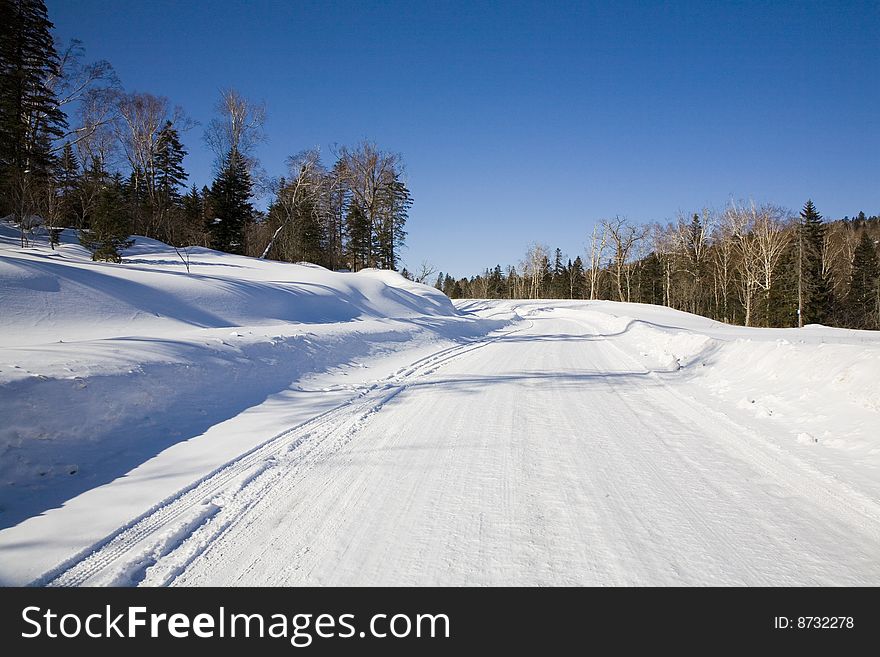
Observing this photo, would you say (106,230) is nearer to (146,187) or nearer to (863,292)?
(146,187)

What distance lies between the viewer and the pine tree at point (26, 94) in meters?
21.7

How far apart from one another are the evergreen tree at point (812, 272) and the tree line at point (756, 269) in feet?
0.30

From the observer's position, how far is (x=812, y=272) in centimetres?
3709

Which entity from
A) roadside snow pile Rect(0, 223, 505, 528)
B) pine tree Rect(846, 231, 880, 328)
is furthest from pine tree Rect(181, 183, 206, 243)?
pine tree Rect(846, 231, 880, 328)

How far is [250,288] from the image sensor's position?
12.9 metres

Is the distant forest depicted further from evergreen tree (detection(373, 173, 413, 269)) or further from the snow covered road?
the snow covered road

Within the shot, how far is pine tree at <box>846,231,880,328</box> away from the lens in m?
42.7

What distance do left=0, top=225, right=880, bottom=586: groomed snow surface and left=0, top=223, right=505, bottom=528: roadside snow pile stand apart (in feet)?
0.11

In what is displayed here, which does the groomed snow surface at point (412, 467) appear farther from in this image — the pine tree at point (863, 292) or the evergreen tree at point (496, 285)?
the evergreen tree at point (496, 285)

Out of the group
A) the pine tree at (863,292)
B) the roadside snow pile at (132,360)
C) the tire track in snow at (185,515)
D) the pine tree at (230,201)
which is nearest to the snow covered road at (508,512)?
the tire track in snow at (185,515)

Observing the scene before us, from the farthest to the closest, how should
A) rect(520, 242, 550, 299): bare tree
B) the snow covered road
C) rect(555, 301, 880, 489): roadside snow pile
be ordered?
rect(520, 242, 550, 299): bare tree → rect(555, 301, 880, 489): roadside snow pile → the snow covered road

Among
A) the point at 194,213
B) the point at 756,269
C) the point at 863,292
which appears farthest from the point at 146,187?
the point at 863,292
